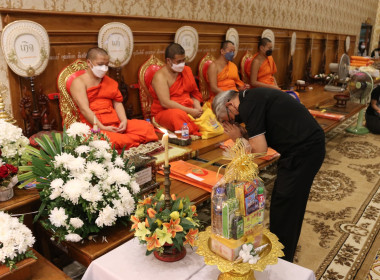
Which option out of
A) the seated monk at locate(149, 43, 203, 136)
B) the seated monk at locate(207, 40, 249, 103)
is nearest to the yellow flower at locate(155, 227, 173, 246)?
the seated monk at locate(149, 43, 203, 136)

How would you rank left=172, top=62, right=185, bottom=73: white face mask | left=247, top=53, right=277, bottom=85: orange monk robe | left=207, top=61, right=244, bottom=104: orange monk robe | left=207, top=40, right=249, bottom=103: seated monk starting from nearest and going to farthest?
left=172, top=62, right=185, bottom=73: white face mask < left=207, top=40, right=249, bottom=103: seated monk < left=207, top=61, right=244, bottom=104: orange monk robe < left=247, top=53, right=277, bottom=85: orange monk robe

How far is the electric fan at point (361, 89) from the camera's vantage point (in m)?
5.76

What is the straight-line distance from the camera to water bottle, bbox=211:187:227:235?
4.29ft

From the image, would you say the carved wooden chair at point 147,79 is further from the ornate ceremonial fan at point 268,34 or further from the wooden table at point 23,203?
the ornate ceremonial fan at point 268,34

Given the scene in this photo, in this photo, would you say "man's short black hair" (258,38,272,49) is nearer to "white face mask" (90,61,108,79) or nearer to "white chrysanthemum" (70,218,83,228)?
"white face mask" (90,61,108,79)

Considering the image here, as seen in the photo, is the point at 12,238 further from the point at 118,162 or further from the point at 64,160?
the point at 118,162

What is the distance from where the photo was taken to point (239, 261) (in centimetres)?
125

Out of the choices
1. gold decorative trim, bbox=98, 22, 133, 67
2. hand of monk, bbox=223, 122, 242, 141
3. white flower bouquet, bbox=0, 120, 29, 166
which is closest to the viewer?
white flower bouquet, bbox=0, 120, 29, 166

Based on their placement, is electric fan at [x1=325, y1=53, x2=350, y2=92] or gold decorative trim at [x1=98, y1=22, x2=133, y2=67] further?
electric fan at [x1=325, y1=53, x2=350, y2=92]

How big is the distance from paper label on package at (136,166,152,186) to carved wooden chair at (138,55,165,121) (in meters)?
1.94

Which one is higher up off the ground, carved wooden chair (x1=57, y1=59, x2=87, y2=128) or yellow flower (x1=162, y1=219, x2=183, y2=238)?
carved wooden chair (x1=57, y1=59, x2=87, y2=128)

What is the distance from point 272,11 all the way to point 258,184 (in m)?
5.79

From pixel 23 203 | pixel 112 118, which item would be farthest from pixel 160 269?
pixel 112 118

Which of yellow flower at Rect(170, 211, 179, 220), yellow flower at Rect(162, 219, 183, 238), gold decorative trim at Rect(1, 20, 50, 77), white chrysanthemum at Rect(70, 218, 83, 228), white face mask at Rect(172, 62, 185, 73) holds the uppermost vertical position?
gold decorative trim at Rect(1, 20, 50, 77)
